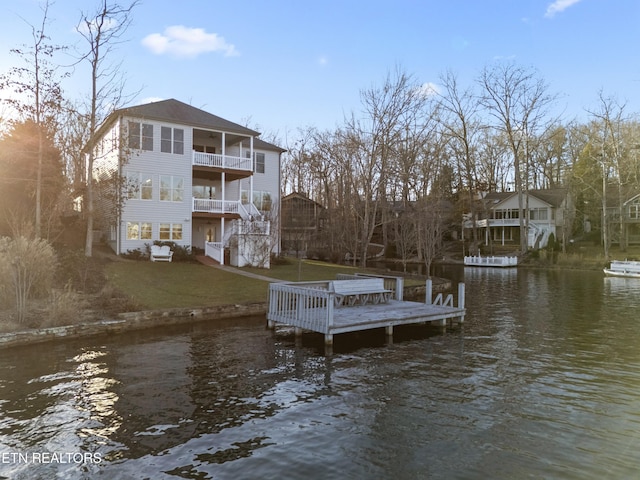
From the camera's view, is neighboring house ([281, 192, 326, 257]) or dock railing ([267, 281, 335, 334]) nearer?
dock railing ([267, 281, 335, 334])

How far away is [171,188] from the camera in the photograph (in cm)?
2806

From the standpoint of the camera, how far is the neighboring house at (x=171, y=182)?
2672cm

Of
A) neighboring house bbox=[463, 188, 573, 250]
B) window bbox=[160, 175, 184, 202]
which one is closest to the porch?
window bbox=[160, 175, 184, 202]

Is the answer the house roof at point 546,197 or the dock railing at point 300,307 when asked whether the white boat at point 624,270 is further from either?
the dock railing at point 300,307

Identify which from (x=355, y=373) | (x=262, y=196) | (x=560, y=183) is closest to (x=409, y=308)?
(x=355, y=373)

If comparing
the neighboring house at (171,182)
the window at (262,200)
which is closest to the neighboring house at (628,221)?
the window at (262,200)

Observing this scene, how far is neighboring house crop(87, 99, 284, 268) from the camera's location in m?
26.7

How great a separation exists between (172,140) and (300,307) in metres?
19.3

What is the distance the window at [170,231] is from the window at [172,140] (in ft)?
15.3

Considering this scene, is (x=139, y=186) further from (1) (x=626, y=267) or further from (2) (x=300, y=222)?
(1) (x=626, y=267)

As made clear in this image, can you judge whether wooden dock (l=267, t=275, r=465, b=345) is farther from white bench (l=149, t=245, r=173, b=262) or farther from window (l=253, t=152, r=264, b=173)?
window (l=253, t=152, r=264, b=173)

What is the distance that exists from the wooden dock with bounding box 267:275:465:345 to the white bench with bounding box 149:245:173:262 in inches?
538

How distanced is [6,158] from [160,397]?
21996mm
